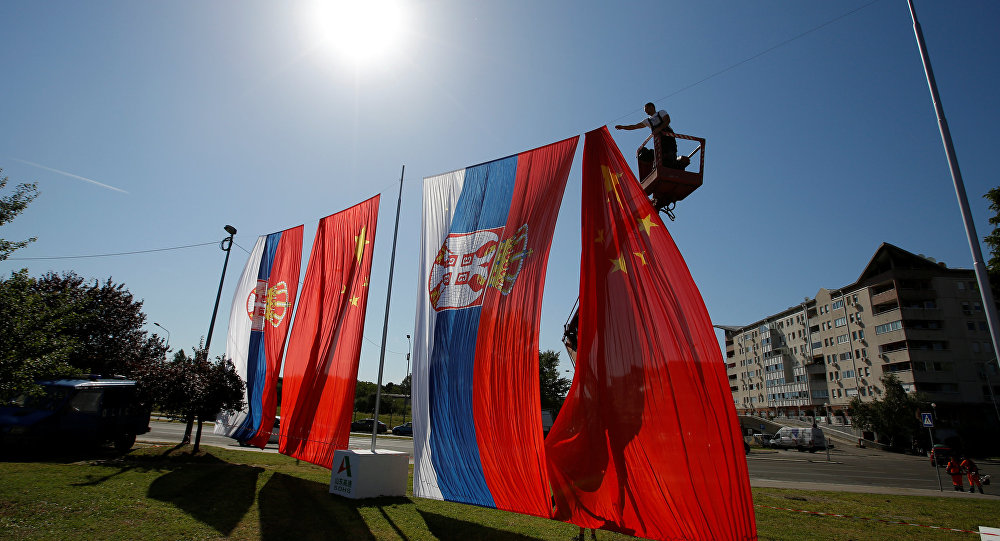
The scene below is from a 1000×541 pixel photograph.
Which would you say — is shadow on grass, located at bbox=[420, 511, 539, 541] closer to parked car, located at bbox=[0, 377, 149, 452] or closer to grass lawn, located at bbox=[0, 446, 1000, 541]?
grass lawn, located at bbox=[0, 446, 1000, 541]

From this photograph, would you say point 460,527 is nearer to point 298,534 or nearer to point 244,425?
point 298,534

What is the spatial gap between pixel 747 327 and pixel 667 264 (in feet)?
305

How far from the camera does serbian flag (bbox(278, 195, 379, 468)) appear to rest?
36.0 feet

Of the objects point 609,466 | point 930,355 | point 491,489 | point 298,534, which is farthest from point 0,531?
point 930,355

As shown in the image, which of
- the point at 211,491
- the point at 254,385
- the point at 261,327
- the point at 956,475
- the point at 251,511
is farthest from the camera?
the point at 956,475

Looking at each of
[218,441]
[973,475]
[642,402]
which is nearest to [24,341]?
[642,402]

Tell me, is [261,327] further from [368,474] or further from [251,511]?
[251,511]

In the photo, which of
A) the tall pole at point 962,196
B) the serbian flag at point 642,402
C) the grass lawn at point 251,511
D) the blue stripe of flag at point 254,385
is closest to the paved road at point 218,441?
the blue stripe of flag at point 254,385

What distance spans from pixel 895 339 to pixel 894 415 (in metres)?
12.4

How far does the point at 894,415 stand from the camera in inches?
1695

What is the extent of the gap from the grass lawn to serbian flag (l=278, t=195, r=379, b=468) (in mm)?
1145

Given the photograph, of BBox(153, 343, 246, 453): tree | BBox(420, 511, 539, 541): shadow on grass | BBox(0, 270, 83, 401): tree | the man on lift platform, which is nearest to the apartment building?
the man on lift platform

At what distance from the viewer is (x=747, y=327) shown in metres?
87.2

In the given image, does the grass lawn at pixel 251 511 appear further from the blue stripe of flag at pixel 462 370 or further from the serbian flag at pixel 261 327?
the serbian flag at pixel 261 327
